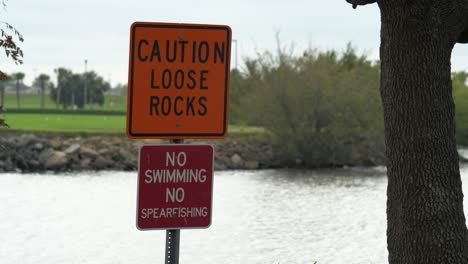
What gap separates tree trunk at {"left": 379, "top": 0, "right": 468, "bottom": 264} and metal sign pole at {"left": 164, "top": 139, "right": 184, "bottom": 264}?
289cm

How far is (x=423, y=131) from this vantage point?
Result: 27.7ft

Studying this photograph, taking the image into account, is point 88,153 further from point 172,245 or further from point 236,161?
point 172,245

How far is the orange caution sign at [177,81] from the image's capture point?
605 cm

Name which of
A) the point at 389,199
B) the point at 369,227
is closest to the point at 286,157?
the point at 369,227

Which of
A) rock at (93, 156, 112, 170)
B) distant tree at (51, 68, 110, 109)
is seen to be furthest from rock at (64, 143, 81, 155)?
distant tree at (51, 68, 110, 109)

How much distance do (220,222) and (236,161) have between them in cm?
2853

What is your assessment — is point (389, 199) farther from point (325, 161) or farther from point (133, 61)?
point (325, 161)

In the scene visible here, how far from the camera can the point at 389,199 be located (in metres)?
8.74

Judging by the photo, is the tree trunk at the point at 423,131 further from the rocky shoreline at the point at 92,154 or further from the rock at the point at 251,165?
the rock at the point at 251,165

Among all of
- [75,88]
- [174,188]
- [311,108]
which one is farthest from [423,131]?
[75,88]

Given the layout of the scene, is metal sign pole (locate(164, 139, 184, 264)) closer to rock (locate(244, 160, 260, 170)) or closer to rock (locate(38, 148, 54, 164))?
rock (locate(38, 148, 54, 164))

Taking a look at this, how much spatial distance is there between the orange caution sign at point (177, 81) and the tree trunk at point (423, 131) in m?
2.70

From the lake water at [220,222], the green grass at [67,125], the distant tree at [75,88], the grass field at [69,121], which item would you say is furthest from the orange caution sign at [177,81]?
the distant tree at [75,88]

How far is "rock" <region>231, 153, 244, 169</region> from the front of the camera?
61359 mm
